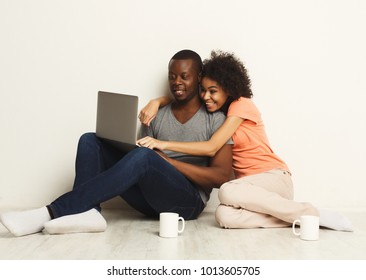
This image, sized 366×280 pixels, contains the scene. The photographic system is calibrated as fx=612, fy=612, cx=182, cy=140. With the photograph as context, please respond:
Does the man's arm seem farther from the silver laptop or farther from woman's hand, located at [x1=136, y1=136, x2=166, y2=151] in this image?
the silver laptop

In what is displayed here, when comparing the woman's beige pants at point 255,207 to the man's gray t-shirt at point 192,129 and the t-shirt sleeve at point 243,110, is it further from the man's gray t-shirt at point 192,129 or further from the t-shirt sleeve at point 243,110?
the t-shirt sleeve at point 243,110

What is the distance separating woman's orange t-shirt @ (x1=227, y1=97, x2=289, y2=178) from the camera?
2.96 meters

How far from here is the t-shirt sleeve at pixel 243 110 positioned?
2.92 m

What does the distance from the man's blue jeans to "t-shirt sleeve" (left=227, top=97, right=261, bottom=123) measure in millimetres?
411

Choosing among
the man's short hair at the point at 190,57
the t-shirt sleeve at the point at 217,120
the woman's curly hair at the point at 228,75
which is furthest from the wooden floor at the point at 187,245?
the man's short hair at the point at 190,57

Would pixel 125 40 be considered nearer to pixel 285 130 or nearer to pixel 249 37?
pixel 249 37

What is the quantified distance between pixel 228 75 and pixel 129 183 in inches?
31.7

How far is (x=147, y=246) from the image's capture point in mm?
2342

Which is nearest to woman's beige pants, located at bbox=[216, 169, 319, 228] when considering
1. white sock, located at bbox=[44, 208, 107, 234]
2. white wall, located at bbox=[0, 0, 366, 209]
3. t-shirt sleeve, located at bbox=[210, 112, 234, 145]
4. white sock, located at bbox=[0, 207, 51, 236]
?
t-shirt sleeve, located at bbox=[210, 112, 234, 145]

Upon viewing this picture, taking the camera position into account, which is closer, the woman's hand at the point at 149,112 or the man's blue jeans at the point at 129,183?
the man's blue jeans at the point at 129,183

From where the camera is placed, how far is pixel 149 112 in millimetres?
3055

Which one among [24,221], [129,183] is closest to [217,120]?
[129,183]

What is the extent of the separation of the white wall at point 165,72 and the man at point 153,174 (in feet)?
1.28
